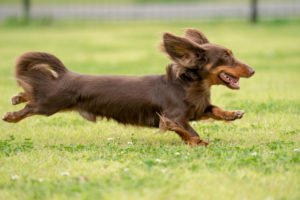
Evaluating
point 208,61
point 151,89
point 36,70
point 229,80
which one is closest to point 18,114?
point 36,70

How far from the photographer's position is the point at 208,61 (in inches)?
227

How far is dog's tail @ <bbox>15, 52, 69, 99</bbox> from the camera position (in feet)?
19.9

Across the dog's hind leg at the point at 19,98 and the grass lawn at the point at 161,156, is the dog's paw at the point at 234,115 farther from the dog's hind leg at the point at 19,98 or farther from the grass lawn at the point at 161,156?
the dog's hind leg at the point at 19,98

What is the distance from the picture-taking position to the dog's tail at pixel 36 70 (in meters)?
6.07

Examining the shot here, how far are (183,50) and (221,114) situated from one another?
922 millimetres

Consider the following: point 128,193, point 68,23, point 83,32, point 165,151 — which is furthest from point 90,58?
point 68,23

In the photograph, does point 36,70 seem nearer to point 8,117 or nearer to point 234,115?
point 8,117

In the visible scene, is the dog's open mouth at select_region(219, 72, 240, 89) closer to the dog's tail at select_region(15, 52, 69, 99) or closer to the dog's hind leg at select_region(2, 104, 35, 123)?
the dog's tail at select_region(15, 52, 69, 99)

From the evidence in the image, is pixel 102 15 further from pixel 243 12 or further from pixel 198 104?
pixel 198 104

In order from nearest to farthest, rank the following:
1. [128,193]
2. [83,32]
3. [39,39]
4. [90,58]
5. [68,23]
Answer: [128,193], [90,58], [39,39], [83,32], [68,23]

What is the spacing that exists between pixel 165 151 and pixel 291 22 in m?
23.5

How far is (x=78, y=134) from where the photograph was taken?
6496mm

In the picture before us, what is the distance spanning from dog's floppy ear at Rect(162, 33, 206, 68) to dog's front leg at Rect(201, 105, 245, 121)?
625 millimetres

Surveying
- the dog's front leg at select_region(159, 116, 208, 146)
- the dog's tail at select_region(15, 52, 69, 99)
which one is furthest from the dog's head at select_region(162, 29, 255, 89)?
the dog's tail at select_region(15, 52, 69, 99)
